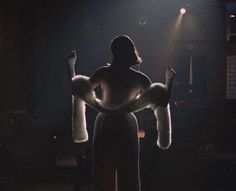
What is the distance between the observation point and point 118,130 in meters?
3.93

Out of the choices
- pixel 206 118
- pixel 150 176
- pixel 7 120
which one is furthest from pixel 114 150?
pixel 7 120

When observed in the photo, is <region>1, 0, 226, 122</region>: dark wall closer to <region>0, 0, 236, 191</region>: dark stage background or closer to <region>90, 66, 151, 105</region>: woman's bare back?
<region>0, 0, 236, 191</region>: dark stage background

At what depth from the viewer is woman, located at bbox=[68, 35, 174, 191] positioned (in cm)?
394

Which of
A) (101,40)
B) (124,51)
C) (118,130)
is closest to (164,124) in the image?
(118,130)

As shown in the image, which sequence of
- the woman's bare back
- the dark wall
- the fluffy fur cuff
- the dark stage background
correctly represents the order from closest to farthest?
the woman's bare back, the fluffy fur cuff, the dark stage background, the dark wall

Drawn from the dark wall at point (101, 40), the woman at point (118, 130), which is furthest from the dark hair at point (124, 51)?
the dark wall at point (101, 40)

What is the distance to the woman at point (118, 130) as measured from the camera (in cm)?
394

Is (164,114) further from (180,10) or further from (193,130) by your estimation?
(180,10)

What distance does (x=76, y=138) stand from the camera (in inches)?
167

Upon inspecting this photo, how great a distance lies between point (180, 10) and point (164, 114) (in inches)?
352

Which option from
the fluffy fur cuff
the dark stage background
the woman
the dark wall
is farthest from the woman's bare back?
the dark wall

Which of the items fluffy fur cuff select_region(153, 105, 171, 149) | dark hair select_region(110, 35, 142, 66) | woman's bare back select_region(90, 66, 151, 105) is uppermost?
dark hair select_region(110, 35, 142, 66)

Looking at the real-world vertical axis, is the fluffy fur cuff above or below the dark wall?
below

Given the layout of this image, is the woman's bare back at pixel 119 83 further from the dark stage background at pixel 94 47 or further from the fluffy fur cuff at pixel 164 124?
the dark stage background at pixel 94 47
